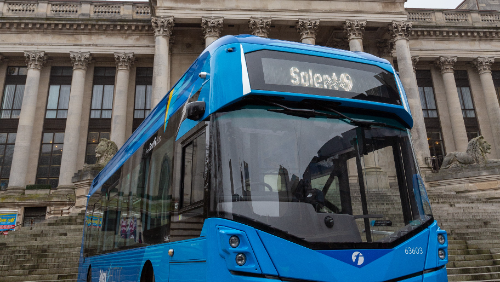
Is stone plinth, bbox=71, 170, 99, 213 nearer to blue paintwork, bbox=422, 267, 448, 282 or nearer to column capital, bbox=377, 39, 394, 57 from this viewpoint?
blue paintwork, bbox=422, 267, 448, 282

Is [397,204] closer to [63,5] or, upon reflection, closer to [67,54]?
[67,54]

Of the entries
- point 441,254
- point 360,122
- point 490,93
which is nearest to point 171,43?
point 360,122

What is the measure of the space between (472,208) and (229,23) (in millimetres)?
17209

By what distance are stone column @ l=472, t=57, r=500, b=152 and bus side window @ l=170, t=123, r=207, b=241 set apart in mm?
29249

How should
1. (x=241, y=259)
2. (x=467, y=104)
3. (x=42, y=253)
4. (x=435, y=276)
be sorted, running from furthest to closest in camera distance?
(x=467, y=104) < (x=42, y=253) < (x=435, y=276) < (x=241, y=259)

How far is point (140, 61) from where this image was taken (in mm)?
26062

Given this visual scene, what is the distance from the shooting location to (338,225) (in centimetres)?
316

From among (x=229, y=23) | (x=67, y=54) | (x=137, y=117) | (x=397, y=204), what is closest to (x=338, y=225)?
(x=397, y=204)

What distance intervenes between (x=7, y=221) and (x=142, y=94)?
11.6 metres

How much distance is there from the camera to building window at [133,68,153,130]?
25297mm

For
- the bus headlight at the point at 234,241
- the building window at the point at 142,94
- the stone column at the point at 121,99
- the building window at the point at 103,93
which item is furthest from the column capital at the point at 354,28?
the bus headlight at the point at 234,241

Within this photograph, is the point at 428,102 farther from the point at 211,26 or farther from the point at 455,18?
the point at 211,26

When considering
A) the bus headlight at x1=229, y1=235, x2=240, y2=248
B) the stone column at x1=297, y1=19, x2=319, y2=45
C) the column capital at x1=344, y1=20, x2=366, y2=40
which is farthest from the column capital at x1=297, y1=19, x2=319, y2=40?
the bus headlight at x1=229, y1=235, x2=240, y2=248

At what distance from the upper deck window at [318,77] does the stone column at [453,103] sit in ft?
83.1
